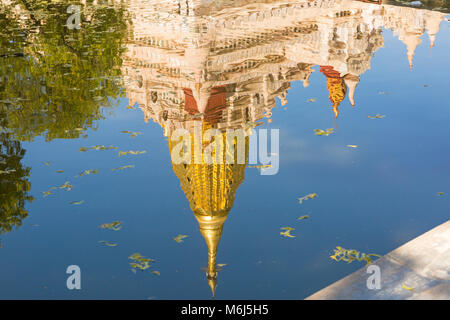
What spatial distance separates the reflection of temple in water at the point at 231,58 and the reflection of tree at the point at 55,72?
2.82 ft

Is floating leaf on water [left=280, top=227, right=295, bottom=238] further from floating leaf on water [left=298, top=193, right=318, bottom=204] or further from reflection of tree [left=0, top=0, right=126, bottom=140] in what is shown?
reflection of tree [left=0, top=0, right=126, bottom=140]

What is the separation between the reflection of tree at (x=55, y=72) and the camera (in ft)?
51.8

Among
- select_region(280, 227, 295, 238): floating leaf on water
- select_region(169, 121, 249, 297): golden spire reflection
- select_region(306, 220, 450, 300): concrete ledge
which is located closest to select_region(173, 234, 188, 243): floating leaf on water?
select_region(169, 121, 249, 297): golden spire reflection

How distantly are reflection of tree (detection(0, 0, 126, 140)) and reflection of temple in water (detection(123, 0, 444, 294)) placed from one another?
86cm

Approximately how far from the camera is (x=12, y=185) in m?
12.4

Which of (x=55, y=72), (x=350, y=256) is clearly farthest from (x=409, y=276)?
(x=55, y=72)

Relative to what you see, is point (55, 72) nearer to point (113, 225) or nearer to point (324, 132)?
point (324, 132)

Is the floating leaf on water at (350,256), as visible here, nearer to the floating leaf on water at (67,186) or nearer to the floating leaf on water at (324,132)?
the floating leaf on water at (67,186)

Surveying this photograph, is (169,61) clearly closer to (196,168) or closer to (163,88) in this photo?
(163,88)

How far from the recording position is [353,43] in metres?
23.5

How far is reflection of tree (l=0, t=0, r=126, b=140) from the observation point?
15.8 meters

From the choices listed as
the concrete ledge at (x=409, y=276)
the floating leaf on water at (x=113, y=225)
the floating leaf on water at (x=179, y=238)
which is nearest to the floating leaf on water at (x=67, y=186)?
the floating leaf on water at (x=113, y=225)
